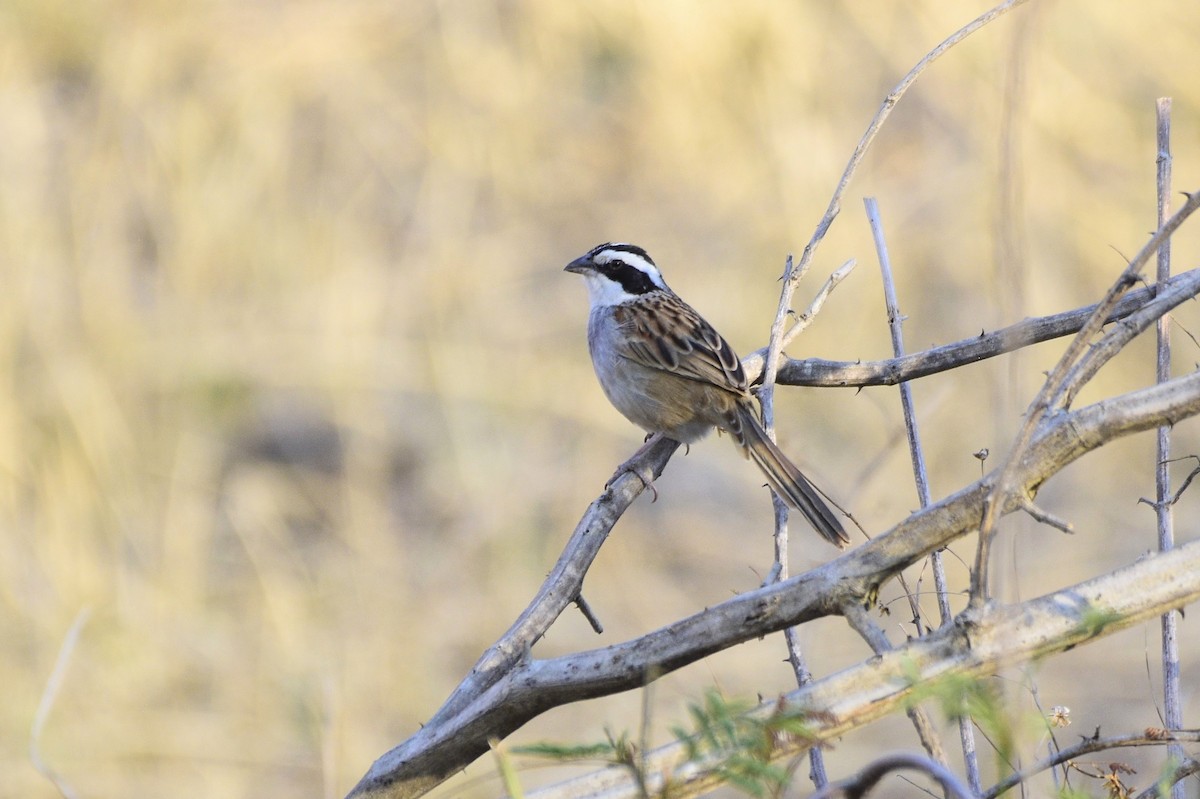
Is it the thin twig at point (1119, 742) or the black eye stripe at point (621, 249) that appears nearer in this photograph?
the thin twig at point (1119, 742)

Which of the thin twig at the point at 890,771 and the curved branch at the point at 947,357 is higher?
the curved branch at the point at 947,357

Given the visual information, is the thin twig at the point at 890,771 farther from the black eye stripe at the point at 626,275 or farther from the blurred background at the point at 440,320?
the blurred background at the point at 440,320

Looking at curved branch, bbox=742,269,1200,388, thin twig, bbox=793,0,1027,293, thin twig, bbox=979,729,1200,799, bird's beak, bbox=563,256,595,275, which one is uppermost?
bird's beak, bbox=563,256,595,275

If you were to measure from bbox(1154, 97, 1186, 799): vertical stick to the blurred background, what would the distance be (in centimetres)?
404

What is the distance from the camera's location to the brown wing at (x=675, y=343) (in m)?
4.77

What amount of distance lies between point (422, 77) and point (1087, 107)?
206 inches

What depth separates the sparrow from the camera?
471 centimetres

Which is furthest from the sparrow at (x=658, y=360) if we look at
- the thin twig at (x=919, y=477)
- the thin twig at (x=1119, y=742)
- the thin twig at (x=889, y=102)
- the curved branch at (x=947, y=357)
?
the thin twig at (x=1119, y=742)

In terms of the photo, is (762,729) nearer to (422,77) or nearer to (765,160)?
(765,160)

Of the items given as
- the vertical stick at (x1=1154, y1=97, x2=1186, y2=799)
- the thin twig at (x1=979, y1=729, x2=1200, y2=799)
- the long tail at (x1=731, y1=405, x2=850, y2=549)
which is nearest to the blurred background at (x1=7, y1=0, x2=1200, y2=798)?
the long tail at (x1=731, y1=405, x2=850, y2=549)

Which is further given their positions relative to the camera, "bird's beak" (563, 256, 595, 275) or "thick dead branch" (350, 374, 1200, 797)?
"bird's beak" (563, 256, 595, 275)

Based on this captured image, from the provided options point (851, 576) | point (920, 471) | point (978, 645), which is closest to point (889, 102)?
point (920, 471)

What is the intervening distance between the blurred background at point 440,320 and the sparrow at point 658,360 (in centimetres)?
232

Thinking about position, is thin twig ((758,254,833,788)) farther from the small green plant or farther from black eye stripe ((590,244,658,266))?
black eye stripe ((590,244,658,266))
